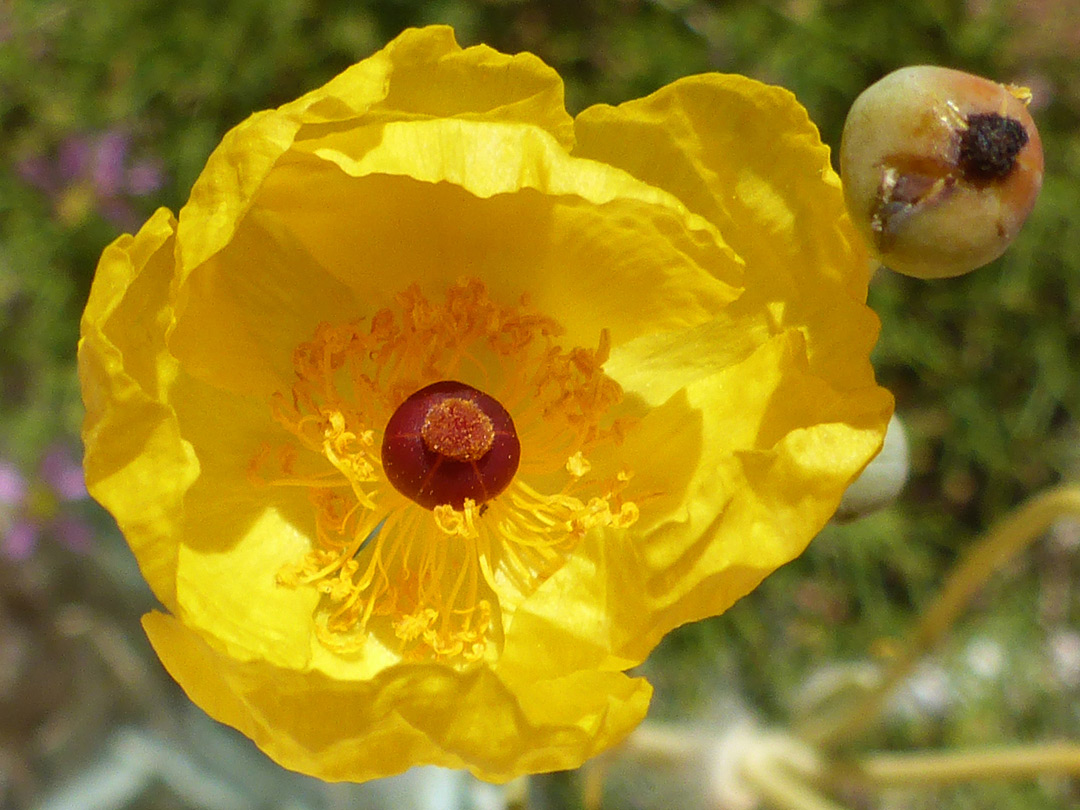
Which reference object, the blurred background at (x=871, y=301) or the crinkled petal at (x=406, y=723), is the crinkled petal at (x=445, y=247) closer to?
the crinkled petal at (x=406, y=723)

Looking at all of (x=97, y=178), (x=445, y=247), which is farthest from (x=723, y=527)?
(x=97, y=178)

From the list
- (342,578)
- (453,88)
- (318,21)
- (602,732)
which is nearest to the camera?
(602,732)

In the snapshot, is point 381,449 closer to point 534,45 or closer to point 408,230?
point 408,230

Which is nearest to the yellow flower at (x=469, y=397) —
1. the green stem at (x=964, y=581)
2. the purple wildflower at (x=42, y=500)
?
the green stem at (x=964, y=581)

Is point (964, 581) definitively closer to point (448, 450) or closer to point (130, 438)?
point (448, 450)

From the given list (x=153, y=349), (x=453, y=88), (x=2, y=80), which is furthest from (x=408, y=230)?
(x=2, y=80)

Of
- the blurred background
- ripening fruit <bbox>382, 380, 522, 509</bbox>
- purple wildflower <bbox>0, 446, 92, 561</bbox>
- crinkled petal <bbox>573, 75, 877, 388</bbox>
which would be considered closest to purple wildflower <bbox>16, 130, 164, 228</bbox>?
the blurred background
